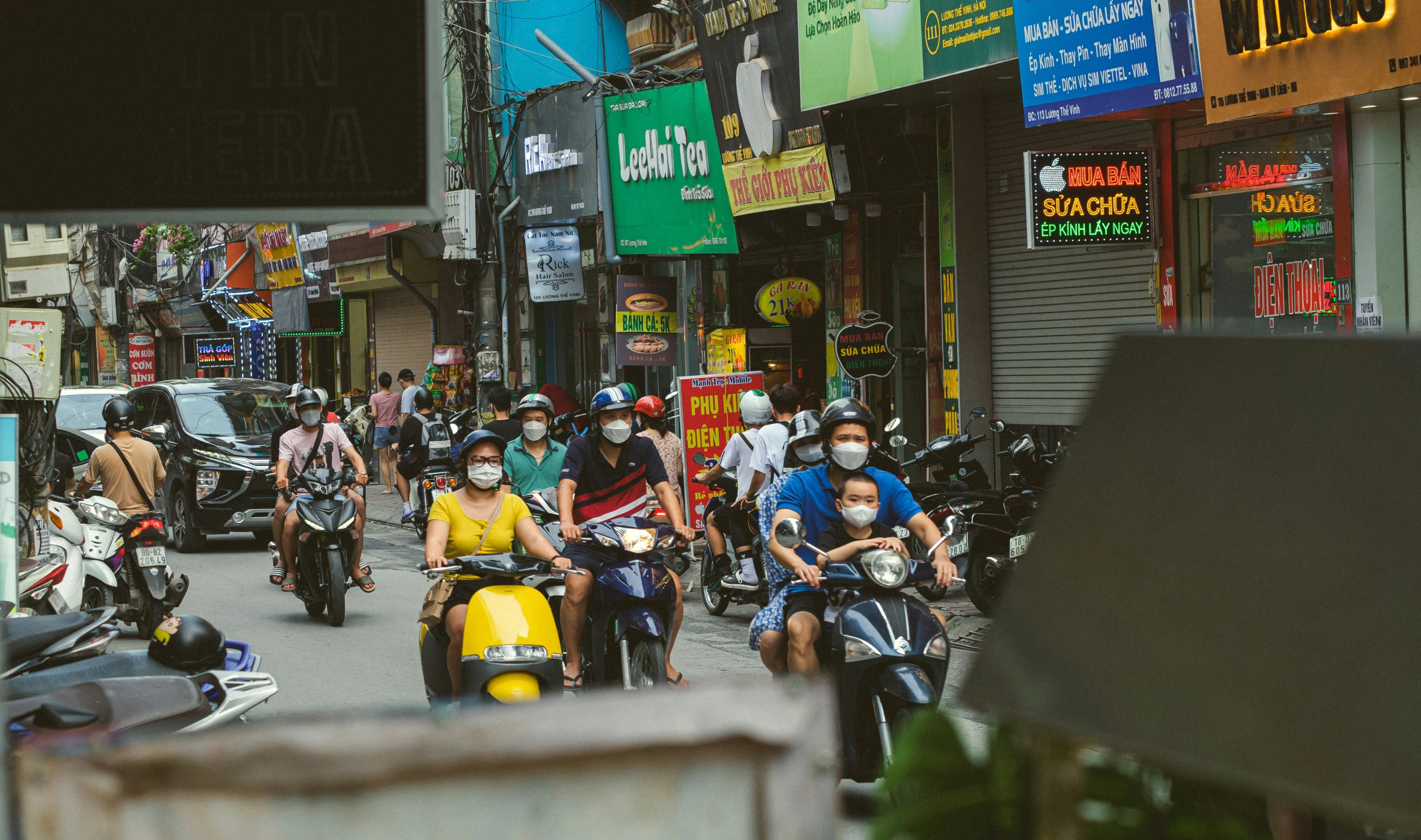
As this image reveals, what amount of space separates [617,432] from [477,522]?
1.16 m

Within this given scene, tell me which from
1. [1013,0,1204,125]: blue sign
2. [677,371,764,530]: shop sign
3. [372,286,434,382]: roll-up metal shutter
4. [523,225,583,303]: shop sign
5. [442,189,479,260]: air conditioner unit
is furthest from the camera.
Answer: [372,286,434,382]: roll-up metal shutter

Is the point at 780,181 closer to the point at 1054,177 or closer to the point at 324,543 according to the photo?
the point at 1054,177

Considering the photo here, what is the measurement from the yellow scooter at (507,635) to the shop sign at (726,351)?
11.9 m

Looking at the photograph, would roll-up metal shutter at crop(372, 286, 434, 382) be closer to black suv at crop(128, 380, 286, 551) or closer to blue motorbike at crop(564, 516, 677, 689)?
black suv at crop(128, 380, 286, 551)

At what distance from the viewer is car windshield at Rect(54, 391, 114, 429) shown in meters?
18.4

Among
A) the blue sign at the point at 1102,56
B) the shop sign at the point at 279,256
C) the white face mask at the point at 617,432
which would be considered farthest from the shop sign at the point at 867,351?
the shop sign at the point at 279,256

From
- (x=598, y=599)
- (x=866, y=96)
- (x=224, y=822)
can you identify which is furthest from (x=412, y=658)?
(x=224, y=822)

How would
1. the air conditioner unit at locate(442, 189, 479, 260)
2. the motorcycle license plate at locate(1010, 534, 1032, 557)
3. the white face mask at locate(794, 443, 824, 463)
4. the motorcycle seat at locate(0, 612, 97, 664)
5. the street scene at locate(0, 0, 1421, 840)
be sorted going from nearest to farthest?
the street scene at locate(0, 0, 1421, 840) → the motorcycle seat at locate(0, 612, 97, 664) → the white face mask at locate(794, 443, 824, 463) → the motorcycle license plate at locate(1010, 534, 1032, 557) → the air conditioner unit at locate(442, 189, 479, 260)

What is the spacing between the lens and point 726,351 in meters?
18.7

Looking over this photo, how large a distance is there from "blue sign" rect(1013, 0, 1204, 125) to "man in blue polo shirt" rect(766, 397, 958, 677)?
519 centimetres

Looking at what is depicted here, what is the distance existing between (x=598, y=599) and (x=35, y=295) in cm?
469

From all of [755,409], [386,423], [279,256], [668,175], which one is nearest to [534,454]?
[755,409]

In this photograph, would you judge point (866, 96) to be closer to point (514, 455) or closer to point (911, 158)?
point (911, 158)

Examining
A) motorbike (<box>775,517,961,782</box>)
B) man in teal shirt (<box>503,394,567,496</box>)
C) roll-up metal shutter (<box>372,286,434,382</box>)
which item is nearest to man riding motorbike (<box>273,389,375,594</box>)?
man in teal shirt (<box>503,394,567,496</box>)
